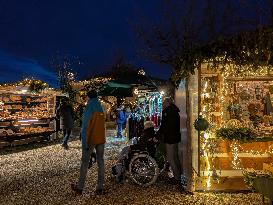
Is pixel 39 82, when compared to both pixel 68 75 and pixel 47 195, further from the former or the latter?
pixel 68 75

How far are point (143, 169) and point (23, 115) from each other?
1240cm

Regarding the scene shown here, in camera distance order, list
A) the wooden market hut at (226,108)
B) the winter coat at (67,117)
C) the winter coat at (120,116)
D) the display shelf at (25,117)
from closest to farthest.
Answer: the wooden market hut at (226,108)
the winter coat at (67,117)
the display shelf at (25,117)
the winter coat at (120,116)

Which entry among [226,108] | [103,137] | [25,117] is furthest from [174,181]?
[25,117]

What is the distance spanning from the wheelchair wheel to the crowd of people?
315 millimetres

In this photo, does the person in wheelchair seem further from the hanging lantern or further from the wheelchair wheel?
the hanging lantern

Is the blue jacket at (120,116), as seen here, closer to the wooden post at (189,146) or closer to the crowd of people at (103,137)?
the crowd of people at (103,137)

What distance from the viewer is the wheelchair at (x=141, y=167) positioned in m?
9.37

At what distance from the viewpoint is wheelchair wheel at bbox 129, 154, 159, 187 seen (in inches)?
369

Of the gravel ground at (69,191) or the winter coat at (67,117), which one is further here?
the winter coat at (67,117)

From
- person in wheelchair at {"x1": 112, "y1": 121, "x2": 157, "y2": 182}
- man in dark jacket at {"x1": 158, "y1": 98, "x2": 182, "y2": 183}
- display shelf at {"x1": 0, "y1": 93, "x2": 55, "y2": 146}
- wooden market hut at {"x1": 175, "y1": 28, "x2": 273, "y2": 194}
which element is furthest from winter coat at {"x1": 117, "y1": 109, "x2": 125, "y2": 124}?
man in dark jacket at {"x1": 158, "y1": 98, "x2": 182, "y2": 183}

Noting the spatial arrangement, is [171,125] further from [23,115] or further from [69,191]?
[23,115]

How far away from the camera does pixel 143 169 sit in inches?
374

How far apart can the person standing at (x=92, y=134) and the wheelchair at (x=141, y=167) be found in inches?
43.1

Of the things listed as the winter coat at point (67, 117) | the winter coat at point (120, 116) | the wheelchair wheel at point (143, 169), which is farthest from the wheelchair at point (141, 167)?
the winter coat at point (120, 116)
